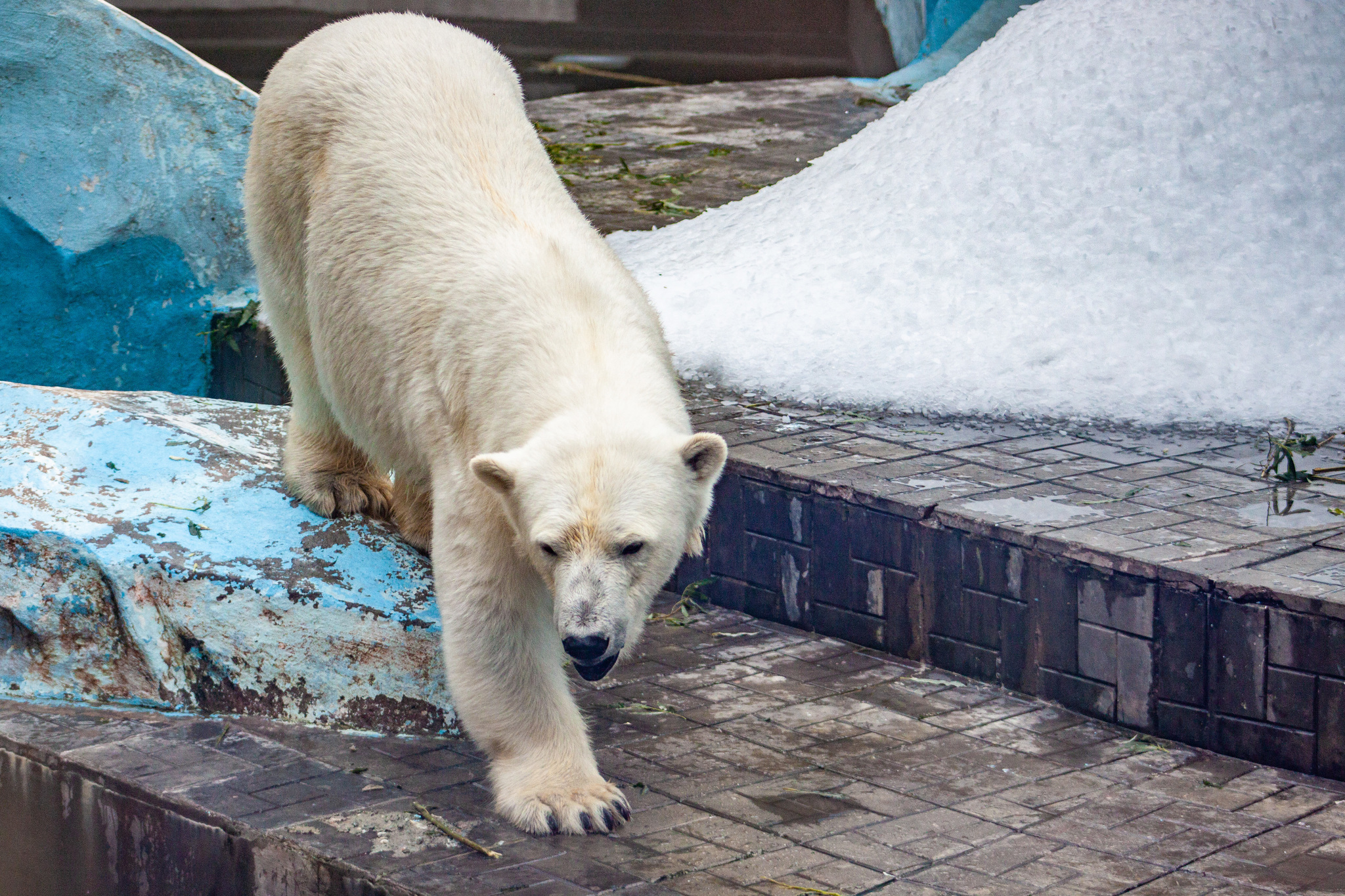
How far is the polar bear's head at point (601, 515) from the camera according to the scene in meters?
2.71

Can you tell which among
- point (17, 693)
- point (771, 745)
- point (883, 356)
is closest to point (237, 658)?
point (17, 693)

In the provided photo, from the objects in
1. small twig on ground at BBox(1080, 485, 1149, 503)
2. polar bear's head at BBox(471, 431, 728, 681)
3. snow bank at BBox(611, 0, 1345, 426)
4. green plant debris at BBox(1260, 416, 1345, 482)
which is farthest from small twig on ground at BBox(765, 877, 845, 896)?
snow bank at BBox(611, 0, 1345, 426)

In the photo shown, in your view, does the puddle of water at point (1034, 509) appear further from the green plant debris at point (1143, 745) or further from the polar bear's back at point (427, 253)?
the polar bear's back at point (427, 253)

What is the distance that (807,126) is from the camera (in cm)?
976

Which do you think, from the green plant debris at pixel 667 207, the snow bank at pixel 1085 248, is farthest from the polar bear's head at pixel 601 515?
the green plant debris at pixel 667 207

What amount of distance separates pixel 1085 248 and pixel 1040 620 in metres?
1.99

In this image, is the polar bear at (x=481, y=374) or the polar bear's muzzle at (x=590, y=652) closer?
the polar bear's muzzle at (x=590, y=652)

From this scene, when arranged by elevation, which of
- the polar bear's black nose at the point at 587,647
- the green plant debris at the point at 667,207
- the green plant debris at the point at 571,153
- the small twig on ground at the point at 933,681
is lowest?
the small twig on ground at the point at 933,681

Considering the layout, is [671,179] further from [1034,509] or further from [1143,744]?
[1143,744]

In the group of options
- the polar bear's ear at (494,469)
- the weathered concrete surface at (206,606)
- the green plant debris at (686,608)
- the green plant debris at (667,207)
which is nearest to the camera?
the polar bear's ear at (494,469)

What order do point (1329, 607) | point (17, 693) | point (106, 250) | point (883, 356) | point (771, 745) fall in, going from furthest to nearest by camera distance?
1. point (106, 250)
2. point (883, 356)
3. point (17, 693)
4. point (771, 745)
5. point (1329, 607)

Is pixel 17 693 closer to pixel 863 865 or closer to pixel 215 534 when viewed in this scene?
pixel 215 534

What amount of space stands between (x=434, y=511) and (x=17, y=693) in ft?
4.30

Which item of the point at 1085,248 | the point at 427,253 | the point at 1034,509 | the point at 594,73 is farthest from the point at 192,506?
the point at 594,73
